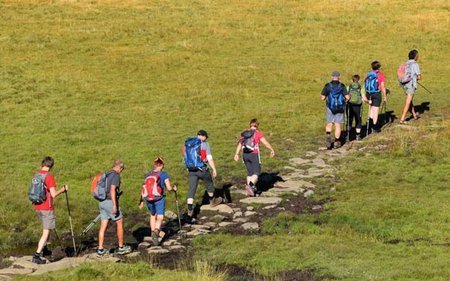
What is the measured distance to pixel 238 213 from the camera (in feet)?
68.6

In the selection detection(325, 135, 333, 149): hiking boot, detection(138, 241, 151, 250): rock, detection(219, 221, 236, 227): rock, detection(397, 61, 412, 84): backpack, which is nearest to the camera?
detection(138, 241, 151, 250): rock

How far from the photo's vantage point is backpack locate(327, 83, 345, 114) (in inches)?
1040

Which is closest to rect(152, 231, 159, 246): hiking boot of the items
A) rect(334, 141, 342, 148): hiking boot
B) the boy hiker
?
the boy hiker

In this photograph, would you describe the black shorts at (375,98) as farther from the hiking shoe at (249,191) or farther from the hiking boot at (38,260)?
the hiking boot at (38,260)

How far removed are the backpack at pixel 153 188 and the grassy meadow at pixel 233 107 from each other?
164 centimetres

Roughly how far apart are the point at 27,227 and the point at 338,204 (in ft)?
28.4

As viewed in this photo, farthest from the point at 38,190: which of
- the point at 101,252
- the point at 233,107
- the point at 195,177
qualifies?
the point at 233,107

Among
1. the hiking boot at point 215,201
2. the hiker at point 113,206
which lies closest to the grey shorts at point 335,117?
the hiking boot at point 215,201

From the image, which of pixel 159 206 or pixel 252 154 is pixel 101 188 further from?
pixel 252 154

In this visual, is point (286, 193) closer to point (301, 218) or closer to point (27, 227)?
point (301, 218)

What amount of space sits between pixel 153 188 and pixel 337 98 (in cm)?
1009

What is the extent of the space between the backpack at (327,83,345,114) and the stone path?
1.67m

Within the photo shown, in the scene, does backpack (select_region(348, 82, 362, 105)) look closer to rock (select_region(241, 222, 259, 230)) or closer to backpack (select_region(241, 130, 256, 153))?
backpack (select_region(241, 130, 256, 153))

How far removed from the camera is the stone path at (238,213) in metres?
17.3
